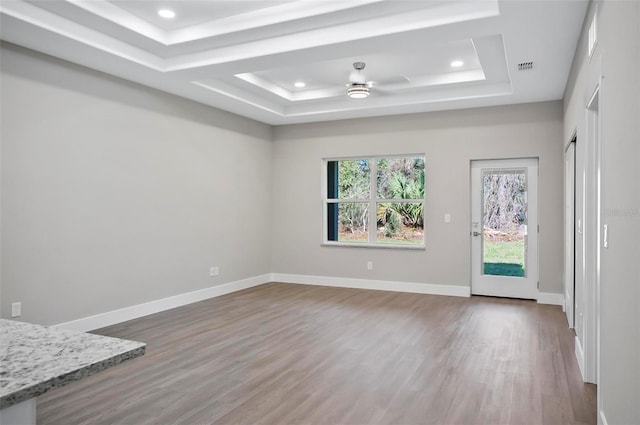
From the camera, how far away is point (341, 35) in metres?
3.86

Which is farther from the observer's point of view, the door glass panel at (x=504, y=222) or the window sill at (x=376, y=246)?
the window sill at (x=376, y=246)

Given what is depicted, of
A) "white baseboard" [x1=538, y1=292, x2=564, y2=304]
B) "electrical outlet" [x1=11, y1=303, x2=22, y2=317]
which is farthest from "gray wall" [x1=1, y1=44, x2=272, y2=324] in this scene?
"white baseboard" [x1=538, y1=292, x2=564, y2=304]

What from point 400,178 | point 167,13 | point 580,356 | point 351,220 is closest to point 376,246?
point 351,220

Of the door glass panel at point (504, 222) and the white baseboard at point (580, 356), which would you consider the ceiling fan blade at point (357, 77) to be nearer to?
the door glass panel at point (504, 222)

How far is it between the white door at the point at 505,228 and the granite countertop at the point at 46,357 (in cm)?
600

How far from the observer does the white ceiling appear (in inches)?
138

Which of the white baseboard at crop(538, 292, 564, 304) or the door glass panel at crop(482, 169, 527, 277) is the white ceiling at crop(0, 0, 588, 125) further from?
the white baseboard at crop(538, 292, 564, 304)

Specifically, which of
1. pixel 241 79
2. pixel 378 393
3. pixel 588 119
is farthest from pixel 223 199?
pixel 588 119

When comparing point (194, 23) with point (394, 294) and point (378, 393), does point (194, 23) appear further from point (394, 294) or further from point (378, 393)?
point (394, 294)

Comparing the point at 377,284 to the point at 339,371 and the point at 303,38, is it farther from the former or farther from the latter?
the point at 303,38

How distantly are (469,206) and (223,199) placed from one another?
362cm

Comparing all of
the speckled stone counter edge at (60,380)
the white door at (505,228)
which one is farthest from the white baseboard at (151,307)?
the speckled stone counter edge at (60,380)

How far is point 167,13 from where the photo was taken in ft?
13.0

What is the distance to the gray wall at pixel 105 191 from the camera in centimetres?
405
